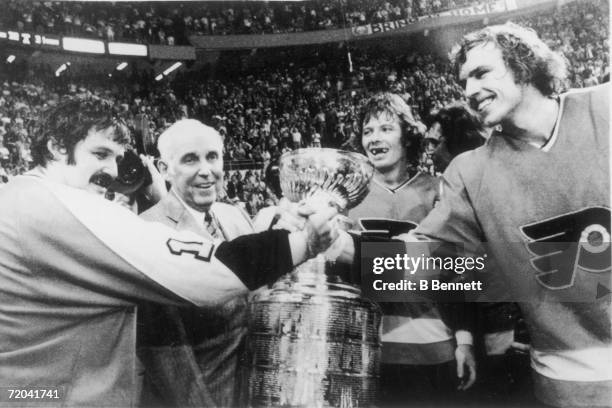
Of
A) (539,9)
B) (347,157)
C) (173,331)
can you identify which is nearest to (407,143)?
(347,157)

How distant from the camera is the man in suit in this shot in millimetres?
2074

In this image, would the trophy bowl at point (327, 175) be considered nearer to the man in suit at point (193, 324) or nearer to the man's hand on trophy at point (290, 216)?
the man's hand on trophy at point (290, 216)

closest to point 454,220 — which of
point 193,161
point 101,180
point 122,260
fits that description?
point 193,161

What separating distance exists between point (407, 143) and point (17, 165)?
4.40ft

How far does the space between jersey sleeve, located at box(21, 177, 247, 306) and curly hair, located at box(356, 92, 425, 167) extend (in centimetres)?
65

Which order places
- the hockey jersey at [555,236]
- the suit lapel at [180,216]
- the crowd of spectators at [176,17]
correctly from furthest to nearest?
the crowd of spectators at [176,17], the suit lapel at [180,216], the hockey jersey at [555,236]

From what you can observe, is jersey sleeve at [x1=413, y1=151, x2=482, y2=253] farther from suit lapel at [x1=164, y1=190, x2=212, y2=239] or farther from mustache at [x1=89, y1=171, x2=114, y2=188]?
mustache at [x1=89, y1=171, x2=114, y2=188]

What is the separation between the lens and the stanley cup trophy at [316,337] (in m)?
2.05

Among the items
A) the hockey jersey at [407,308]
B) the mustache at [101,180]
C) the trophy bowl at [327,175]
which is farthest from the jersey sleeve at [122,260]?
the hockey jersey at [407,308]

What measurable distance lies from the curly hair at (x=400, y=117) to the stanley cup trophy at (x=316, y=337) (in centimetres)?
16

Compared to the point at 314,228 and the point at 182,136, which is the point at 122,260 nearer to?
the point at 182,136

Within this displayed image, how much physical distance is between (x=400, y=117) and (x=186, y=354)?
1059 mm

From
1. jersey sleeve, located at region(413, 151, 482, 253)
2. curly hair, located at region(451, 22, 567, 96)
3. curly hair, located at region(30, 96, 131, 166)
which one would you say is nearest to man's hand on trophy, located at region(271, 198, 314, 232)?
jersey sleeve, located at region(413, 151, 482, 253)

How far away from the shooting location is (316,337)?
206 cm
